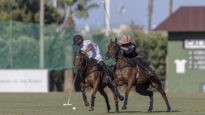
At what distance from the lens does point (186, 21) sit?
5862 centimetres

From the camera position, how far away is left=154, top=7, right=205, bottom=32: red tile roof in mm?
57656

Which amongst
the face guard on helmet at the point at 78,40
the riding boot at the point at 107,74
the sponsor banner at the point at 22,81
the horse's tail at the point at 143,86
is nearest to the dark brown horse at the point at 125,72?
the riding boot at the point at 107,74

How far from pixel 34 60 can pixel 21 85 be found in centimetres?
257

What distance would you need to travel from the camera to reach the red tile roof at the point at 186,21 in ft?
189

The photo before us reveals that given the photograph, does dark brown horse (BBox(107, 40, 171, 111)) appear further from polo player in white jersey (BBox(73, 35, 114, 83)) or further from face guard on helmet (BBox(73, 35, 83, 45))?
face guard on helmet (BBox(73, 35, 83, 45))

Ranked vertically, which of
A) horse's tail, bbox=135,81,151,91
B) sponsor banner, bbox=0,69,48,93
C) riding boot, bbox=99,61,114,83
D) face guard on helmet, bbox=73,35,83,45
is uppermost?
face guard on helmet, bbox=73,35,83,45

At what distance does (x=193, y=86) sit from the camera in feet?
190

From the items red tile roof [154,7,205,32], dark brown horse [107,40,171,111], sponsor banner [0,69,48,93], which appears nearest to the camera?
dark brown horse [107,40,171,111]

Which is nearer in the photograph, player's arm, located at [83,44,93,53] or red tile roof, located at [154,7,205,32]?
player's arm, located at [83,44,93,53]

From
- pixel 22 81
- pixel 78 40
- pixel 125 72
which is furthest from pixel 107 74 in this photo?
pixel 22 81

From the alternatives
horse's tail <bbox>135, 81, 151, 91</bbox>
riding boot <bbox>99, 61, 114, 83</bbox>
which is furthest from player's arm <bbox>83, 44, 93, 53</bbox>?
horse's tail <bbox>135, 81, 151, 91</bbox>

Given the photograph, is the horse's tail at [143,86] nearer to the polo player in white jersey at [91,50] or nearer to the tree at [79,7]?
the polo player in white jersey at [91,50]

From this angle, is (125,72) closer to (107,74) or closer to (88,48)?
(107,74)

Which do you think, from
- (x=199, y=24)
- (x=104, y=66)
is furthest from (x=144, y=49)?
(x=104, y=66)
